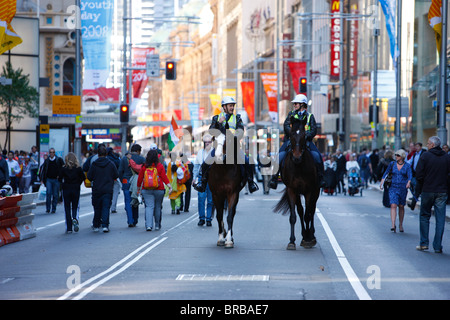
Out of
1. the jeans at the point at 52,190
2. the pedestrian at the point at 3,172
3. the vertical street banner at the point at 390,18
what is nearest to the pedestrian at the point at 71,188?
the pedestrian at the point at 3,172

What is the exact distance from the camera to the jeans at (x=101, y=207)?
19297mm

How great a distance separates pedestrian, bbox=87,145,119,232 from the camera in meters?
19.3

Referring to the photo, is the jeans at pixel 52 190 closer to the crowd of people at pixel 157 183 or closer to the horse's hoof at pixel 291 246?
the crowd of people at pixel 157 183

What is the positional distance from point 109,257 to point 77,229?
17.3ft

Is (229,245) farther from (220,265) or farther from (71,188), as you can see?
(71,188)

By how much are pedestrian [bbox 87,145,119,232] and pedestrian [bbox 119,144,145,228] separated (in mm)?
1098

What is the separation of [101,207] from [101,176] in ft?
2.18

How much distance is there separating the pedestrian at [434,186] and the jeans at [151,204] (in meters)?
5.91

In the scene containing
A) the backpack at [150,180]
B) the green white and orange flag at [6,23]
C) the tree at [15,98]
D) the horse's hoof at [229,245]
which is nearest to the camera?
the horse's hoof at [229,245]

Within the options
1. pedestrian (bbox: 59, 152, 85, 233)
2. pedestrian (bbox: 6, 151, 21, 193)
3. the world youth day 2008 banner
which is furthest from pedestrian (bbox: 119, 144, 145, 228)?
the world youth day 2008 banner

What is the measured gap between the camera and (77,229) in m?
19.3

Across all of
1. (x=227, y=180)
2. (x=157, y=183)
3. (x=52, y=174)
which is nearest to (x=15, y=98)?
(x=52, y=174)
